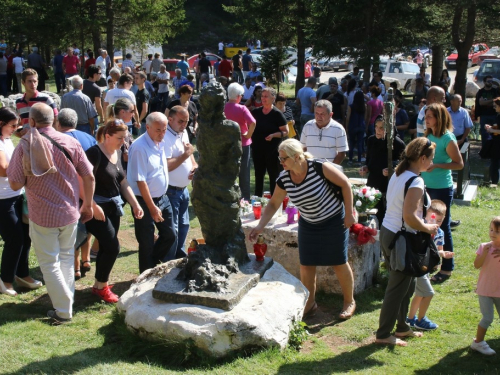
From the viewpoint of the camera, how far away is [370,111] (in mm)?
15359

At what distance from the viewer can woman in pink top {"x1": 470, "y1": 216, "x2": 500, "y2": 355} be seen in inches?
208

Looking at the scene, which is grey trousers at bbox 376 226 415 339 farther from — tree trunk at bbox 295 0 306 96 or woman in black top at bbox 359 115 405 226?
tree trunk at bbox 295 0 306 96

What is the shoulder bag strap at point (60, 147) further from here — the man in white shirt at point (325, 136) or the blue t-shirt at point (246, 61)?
the blue t-shirt at point (246, 61)

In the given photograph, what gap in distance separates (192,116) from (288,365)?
6900mm

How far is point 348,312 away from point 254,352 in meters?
1.57

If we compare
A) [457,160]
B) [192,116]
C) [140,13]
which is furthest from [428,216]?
[140,13]

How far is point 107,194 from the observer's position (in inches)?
253

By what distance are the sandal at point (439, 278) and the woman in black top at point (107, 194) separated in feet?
11.8

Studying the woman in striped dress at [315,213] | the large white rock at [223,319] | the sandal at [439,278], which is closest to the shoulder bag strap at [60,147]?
the large white rock at [223,319]

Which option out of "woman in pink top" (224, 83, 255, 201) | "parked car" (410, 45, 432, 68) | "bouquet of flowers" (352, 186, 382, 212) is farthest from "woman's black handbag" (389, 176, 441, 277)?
"parked car" (410, 45, 432, 68)

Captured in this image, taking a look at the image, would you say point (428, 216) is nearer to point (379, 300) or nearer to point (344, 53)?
point (379, 300)

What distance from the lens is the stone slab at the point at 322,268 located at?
22.2ft

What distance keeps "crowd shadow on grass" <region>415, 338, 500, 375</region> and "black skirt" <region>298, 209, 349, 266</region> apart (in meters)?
1.30

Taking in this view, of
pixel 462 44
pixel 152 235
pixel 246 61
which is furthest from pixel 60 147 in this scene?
pixel 246 61
